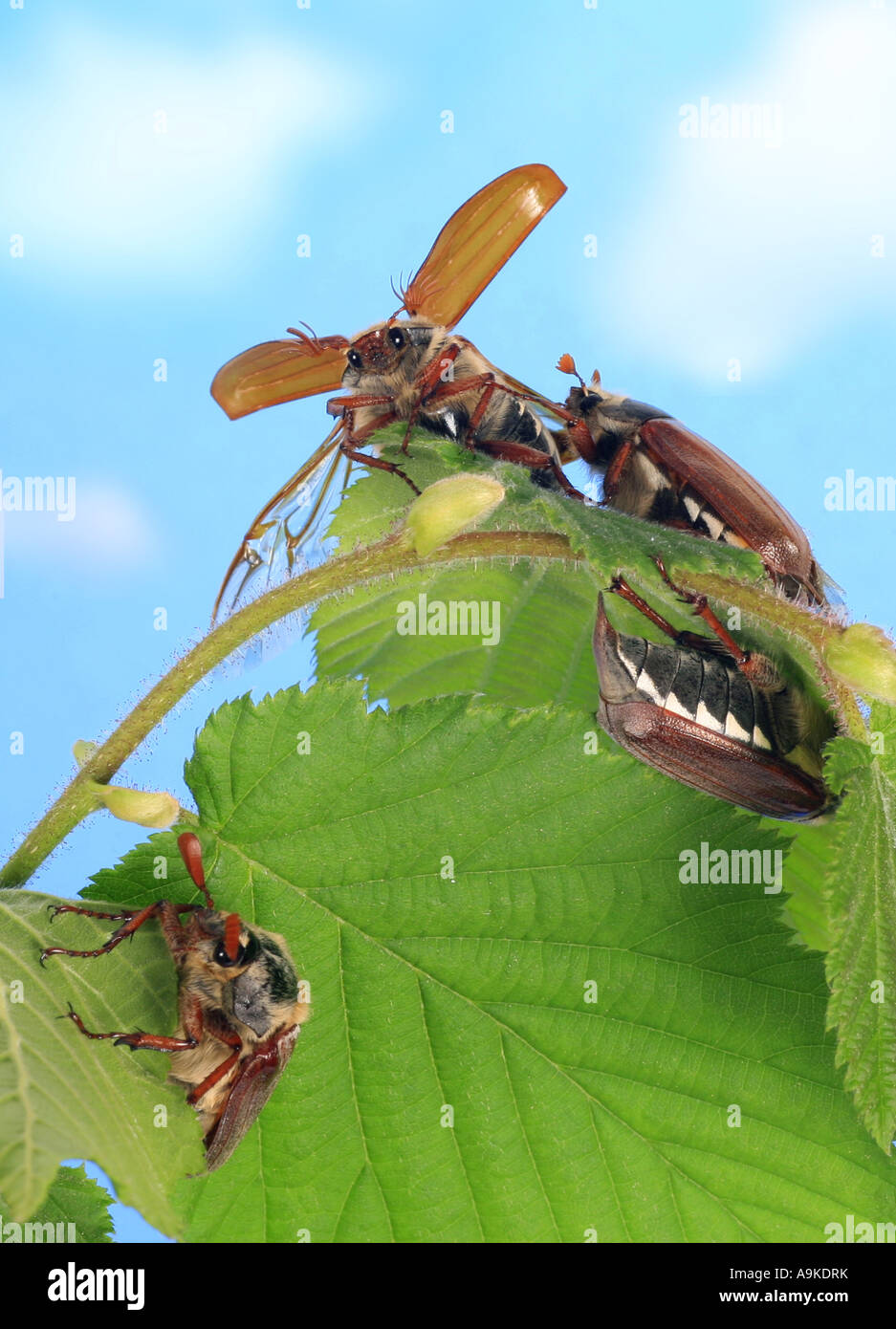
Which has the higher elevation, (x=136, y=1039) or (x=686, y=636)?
(x=686, y=636)

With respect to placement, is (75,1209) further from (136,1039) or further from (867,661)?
(867,661)

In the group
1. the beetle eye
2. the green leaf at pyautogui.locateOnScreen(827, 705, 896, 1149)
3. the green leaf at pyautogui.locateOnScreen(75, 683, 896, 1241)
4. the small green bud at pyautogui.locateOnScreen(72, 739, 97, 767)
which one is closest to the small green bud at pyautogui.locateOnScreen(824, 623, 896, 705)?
the green leaf at pyautogui.locateOnScreen(827, 705, 896, 1149)

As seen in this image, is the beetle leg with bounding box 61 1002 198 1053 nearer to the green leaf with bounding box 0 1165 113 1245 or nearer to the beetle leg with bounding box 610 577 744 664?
the green leaf with bounding box 0 1165 113 1245

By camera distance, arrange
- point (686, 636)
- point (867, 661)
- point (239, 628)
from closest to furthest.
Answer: point (867, 661)
point (239, 628)
point (686, 636)

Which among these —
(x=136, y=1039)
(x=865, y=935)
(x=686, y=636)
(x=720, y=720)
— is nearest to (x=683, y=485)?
(x=686, y=636)

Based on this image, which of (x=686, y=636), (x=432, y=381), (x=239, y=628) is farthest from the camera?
(x=432, y=381)
